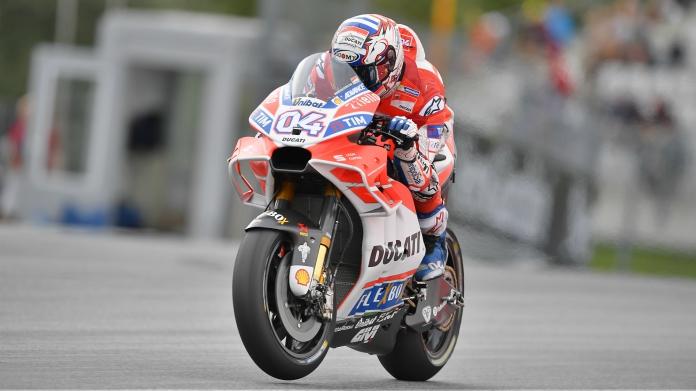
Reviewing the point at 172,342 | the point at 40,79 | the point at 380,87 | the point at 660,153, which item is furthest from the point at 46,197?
the point at 380,87

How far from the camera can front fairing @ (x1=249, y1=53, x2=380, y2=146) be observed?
6711mm

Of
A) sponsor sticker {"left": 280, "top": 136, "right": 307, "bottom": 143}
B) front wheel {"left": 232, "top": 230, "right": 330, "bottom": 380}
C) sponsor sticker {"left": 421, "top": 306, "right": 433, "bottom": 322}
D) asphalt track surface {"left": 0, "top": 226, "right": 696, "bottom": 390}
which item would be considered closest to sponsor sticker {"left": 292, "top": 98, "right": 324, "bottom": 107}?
sponsor sticker {"left": 280, "top": 136, "right": 307, "bottom": 143}

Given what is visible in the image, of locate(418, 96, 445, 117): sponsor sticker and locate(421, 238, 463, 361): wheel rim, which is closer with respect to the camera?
locate(418, 96, 445, 117): sponsor sticker

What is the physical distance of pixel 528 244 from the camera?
64.8 ft

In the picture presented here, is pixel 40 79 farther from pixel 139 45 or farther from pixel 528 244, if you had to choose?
pixel 528 244

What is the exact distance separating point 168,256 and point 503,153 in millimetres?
5236

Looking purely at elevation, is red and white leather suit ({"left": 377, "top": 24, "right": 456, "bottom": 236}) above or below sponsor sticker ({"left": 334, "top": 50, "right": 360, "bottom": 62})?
below

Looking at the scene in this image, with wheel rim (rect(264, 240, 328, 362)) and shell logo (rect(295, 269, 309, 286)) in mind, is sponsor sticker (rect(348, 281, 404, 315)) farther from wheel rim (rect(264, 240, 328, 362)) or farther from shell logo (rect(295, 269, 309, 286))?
shell logo (rect(295, 269, 309, 286))

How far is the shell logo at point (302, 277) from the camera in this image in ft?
21.7

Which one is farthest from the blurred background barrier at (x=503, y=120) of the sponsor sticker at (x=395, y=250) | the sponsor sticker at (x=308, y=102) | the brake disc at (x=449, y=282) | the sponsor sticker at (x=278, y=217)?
the sponsor sticker at (x=278, y=217)

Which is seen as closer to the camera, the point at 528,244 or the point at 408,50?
the point at 408,50

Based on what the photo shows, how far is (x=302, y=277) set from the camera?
6613 mm

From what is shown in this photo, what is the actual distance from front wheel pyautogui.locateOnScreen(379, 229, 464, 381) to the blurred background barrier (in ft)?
34.3

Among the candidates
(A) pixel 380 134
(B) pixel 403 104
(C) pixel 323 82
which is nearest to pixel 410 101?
(B) pixel 403 104
